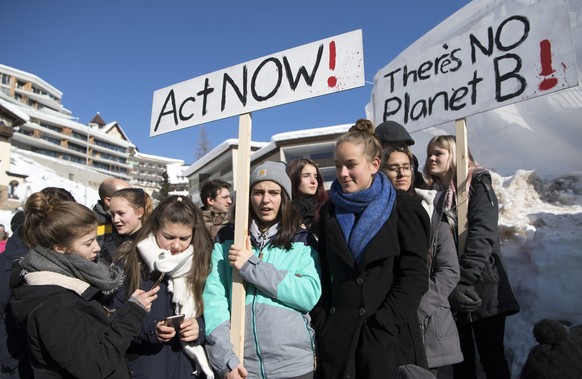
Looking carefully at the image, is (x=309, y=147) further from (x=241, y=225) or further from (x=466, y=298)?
(x=241, y=225)

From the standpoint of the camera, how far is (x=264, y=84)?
8.54 ft

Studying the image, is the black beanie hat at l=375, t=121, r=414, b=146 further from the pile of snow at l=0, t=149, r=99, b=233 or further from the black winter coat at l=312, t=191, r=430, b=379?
the pile of snow at l=0, t=149, r=99, b=233

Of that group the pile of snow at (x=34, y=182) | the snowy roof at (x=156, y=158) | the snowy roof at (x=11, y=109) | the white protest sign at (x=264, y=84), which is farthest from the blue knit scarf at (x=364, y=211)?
the snowy roof at (x=156, y=158)

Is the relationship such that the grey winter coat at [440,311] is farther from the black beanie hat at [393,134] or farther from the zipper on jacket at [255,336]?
the zipper on jacket at [255,336]

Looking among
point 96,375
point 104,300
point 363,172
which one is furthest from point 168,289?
point 363,172

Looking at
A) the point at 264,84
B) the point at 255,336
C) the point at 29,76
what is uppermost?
the point at 29,76

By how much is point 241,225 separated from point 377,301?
884 mm

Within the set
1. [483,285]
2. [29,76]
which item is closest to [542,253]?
[483,285]

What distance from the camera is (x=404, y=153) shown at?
9.14 ft

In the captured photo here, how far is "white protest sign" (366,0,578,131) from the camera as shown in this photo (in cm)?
258

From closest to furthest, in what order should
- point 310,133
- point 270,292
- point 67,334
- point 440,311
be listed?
1. point 67,334
2. point 270,292
3. point 440,311
4. point 310,133

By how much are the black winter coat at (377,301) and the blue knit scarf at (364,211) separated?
35 millimetres

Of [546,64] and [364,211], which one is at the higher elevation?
[546,64]

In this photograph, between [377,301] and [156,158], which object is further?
[156,158]
